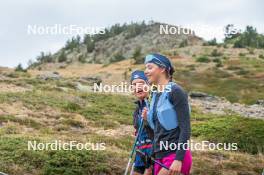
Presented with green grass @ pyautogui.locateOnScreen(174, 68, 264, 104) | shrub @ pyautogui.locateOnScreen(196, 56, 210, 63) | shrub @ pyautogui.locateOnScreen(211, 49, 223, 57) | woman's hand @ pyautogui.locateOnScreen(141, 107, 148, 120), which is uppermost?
shrub @ pyautogui.locateOnScreen(211, 49, 223, 57)

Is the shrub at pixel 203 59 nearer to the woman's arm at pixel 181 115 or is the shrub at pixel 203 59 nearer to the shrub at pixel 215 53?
the shrub at pixel 215 53

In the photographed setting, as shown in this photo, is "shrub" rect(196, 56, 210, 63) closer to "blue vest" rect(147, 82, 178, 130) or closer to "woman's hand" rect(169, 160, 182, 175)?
"blue vest" rect(147, 82, 178, 130)

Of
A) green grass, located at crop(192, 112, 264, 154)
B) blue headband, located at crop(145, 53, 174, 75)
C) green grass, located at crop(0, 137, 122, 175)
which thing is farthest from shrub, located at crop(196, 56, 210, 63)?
blue headband, located at crop(145, 53, 174, 75)

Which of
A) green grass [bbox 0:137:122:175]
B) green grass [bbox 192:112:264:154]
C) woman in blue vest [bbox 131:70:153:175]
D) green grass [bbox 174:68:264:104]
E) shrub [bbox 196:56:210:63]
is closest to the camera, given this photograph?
woman in blue vest [bbox 131:70:153:175]

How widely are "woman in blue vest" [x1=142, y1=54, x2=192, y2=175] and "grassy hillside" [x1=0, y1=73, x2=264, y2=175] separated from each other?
176 inches

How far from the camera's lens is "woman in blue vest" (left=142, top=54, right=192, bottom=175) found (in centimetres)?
514

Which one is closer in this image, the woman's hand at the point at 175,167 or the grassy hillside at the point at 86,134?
the woman's hand at the point at 175,167

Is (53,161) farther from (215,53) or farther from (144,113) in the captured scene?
(215,53)

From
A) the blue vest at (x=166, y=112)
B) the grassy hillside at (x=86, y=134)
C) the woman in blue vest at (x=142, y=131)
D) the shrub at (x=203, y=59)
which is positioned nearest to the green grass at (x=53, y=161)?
the grassy hillside at (x=86, y=134)

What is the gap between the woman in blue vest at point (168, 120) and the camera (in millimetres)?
5141

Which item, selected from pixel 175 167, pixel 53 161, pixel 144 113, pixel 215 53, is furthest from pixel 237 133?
pixel 215 53

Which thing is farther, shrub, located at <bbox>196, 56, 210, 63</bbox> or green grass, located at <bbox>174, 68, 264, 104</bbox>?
shrub, located at <bbox>196, 56, 210, 63</bbox>

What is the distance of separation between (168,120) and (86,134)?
9519 millimetres

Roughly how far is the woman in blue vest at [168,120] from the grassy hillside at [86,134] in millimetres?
4474
